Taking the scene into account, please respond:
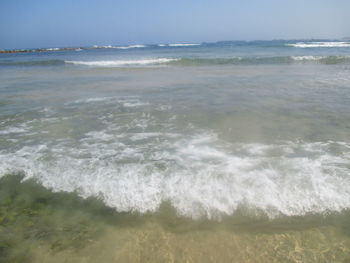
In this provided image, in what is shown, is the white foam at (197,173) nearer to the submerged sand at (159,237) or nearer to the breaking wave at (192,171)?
the breaking wave at (192,171)

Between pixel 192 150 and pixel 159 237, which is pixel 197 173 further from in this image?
pixel 159 237

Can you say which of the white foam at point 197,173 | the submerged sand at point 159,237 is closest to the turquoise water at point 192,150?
the white foam at point 197,173

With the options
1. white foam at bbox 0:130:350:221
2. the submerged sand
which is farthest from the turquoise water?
the submerged sand

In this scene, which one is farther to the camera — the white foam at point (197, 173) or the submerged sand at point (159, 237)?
the white foam at point (197, 173)

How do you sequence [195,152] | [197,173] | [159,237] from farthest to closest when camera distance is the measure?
[195,152] → [197,173] → [159,237]

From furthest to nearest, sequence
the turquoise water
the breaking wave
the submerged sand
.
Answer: the turquoise water < the breaking wave < the submerged sand

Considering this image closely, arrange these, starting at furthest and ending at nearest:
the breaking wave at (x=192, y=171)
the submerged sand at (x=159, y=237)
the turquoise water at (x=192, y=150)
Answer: the turquoise water at (x=192, y=150)
the breaking wave at (x=192, y=171)
the submerged sand at (x=159, y=237)

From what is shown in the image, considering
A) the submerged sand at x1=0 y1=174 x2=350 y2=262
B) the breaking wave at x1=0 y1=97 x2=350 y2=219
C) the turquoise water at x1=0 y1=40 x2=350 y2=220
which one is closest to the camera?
the submerged sand at x1=0 y1=174 x2=350 y2=262

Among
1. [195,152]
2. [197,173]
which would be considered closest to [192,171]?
[197,173]

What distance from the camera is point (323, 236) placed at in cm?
304

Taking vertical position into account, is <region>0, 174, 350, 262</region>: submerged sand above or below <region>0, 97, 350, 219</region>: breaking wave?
below

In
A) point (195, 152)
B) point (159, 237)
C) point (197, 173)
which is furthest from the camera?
point (195, 152)

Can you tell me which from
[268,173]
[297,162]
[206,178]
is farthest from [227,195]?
[297,162]

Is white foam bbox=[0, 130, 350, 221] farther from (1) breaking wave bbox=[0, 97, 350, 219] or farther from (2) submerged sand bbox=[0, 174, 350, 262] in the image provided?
(2) submerged sand bbox=[0, 174, 350, 262]
